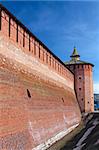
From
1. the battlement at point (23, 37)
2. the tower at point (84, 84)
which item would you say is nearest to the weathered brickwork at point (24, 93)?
the battlement at point (23, 37)

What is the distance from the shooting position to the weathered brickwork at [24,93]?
857cm

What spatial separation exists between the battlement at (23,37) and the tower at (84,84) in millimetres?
12091

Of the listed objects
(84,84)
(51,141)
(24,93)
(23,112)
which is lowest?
(51,141)

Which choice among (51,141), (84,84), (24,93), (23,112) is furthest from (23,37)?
(84,84)

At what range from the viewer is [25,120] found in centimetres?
989

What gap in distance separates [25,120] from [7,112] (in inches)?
62.9

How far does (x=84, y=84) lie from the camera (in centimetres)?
2878

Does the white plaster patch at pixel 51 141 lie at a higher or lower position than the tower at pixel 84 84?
lower

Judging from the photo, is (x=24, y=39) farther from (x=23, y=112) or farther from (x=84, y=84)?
(x=84, y=84)

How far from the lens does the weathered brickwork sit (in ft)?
28.1

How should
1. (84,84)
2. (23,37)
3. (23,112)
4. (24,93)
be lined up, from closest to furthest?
(23,112), (24,93), (23,37), (84,84)

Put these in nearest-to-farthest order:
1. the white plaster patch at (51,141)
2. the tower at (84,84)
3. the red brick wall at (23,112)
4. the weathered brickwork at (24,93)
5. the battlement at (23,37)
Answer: the red brick wall at (23,112), the weathered brickwork at (24,93), the battlement at (23,37), the white plaster patch at (51,141), the tower at (84,84)

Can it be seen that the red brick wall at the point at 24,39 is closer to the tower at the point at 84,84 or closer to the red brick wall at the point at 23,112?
the red brick wall at the point at 23,112

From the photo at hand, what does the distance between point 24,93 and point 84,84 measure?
18.9 meters
